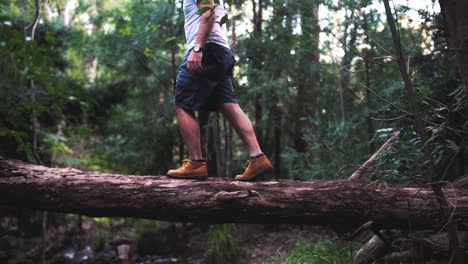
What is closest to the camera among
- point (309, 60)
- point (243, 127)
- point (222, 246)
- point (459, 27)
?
point (459, 27)

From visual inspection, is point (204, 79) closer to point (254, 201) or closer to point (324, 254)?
point (254, 201)

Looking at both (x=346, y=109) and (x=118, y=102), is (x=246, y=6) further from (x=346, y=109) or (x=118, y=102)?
(x=118, y=102)

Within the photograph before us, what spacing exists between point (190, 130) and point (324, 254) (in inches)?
81.9

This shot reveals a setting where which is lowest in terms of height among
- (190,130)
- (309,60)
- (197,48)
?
(190,130)

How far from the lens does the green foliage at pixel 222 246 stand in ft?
21.6

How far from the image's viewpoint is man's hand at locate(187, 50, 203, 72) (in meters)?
3.29

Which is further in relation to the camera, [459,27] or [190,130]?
[190,130]

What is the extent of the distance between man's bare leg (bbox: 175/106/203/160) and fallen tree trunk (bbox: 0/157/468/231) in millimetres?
271

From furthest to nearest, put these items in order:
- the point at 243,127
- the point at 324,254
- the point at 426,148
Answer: the point at 324,254 < the point at 243,127 < the point at 426,148

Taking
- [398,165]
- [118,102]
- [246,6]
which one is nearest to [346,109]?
[246,6]

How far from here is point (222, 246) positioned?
6.65 meters

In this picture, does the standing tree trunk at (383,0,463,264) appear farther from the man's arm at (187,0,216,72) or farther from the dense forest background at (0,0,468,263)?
the dense forest background at (0,0,468,263)

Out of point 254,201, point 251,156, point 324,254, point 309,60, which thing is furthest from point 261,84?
point 254,201

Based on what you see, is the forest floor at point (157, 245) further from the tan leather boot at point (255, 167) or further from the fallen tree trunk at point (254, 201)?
the fallen tree trunk at point (254, 201)
